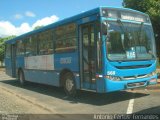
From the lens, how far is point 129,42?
11992 millimetres

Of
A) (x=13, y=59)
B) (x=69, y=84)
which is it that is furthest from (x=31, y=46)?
(x=69, y=84)

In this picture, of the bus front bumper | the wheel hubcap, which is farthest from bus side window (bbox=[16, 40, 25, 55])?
the bus front bumper

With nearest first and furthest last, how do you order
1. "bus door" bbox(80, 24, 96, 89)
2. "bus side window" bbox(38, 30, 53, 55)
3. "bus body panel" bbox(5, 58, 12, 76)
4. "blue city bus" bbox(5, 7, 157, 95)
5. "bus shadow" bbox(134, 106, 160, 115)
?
"bus shadow" bbox(134, 106, 160, 115)
"blue city bus" bbox(5, 7, 157, 95)
"bus door" bbox(80, 24, 96, 89)
"bus side window" bbox(38, 30, 53, 55)
"bus body panel" bbox(5, 58, 12, 76)

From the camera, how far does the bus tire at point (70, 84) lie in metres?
13.5

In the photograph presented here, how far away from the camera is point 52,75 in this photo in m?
15.4

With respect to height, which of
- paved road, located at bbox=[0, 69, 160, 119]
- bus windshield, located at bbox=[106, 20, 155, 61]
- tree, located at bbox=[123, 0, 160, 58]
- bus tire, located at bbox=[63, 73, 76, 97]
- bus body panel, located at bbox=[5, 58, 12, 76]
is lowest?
paved road, located at bbox=[0, 69, 160, 119]

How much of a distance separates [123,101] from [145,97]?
1.02 meters

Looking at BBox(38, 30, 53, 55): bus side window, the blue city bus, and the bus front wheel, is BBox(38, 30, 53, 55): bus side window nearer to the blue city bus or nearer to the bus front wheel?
the blue city bus

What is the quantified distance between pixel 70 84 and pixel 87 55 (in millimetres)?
1864

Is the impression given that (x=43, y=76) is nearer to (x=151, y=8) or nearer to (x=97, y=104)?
(x=97, y=104)

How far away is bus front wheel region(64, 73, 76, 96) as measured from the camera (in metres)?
13.5

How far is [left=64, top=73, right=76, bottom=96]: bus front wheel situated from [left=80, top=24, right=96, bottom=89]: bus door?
89 centimetres

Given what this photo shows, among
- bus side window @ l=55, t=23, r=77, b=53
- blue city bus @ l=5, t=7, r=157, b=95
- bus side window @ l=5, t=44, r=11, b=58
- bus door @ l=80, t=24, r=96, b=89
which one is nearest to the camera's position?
blue city bus @ l=5, t=7, r=157, b=95

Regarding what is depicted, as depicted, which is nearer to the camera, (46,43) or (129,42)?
(129,42)
